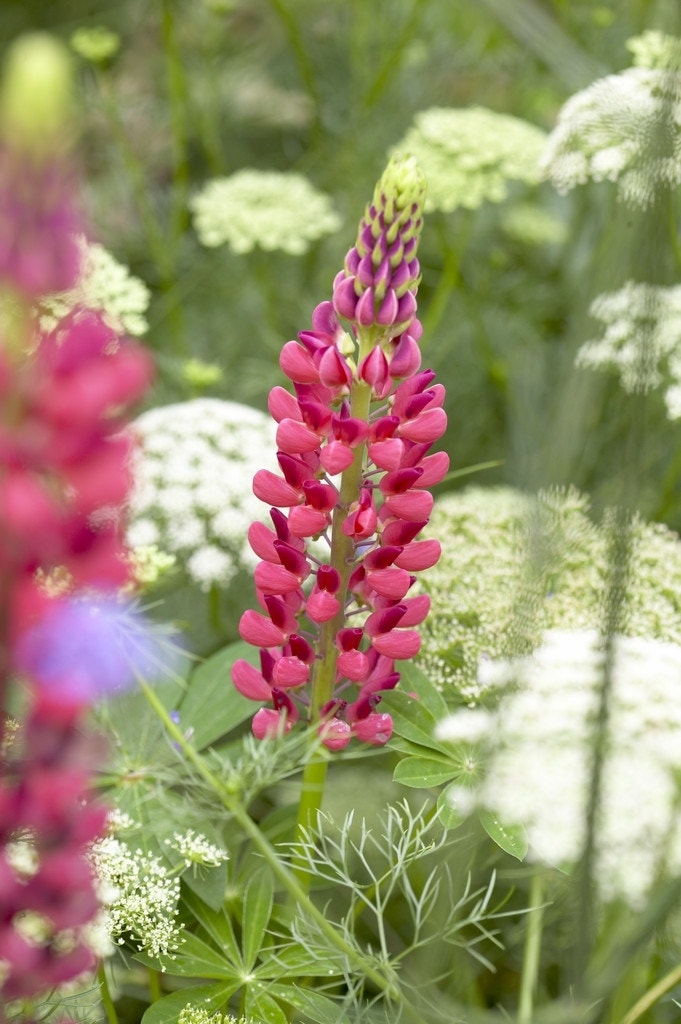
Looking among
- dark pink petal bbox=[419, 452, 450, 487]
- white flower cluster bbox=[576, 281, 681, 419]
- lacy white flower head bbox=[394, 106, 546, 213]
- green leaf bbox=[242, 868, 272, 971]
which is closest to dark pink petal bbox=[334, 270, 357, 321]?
dark pink petal bbox=[419, 452, 450, 487]

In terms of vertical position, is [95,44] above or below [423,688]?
above

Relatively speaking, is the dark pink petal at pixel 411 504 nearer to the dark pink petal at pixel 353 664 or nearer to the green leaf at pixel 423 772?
the dark pink petal at pixel 353 664

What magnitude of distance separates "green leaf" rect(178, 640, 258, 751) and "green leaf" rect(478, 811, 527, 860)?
26 cm

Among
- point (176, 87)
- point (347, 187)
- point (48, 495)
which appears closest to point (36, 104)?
point (48, 495)

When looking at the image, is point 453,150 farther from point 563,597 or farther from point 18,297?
point 18,297

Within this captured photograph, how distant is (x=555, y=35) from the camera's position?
0.60 metres

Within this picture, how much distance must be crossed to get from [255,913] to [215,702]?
0.72ft

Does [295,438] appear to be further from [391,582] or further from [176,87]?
[176,87]

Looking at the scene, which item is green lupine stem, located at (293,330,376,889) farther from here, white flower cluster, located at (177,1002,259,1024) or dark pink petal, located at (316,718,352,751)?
white flower cluster, located at (177,1002,259,1024)

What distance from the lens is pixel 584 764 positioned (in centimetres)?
→ 73

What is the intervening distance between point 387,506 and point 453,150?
34.8 inches

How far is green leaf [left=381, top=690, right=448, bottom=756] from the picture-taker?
0.93 meters

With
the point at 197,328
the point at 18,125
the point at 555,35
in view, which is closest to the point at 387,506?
the point at 555,35

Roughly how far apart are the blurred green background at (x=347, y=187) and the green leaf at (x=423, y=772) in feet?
1.77
